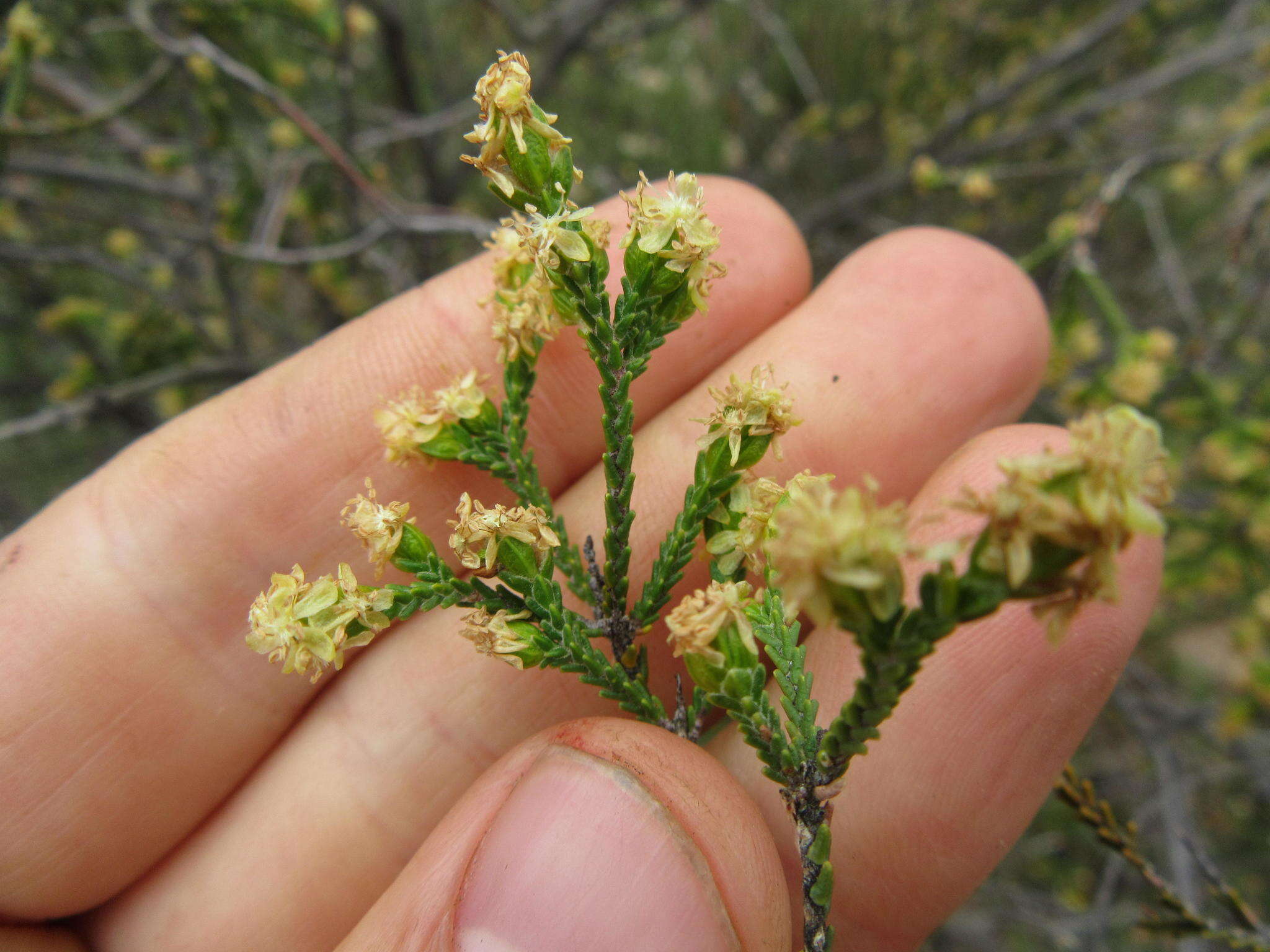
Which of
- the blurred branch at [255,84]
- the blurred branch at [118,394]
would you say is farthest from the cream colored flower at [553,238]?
the blurred branch at [118,394]

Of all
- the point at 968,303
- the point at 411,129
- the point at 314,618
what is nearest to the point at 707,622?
the point at 314,618

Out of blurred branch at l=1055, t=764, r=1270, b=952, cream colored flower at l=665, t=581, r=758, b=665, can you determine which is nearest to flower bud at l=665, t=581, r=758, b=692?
cream colored flower at l=665, t=581, r=758, b=665

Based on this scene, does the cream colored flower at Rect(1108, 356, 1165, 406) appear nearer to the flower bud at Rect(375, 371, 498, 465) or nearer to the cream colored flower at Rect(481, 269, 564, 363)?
the cream colored flower at Rect(481, 269, 564, 363)

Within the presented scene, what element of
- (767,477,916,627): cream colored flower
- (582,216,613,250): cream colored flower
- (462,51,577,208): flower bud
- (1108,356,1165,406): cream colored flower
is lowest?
(1108,356,1165,406): cream colored flower

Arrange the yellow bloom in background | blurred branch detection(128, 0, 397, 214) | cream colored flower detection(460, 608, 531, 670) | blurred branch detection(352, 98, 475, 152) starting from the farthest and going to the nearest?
1. the yellow bloom in background
2. blurred branch detection(352, 98, 475, 152)
3. blurred branch detection(128, 0, 397, 214)
4. cream colored flower detection(460, 608, 531, 670)

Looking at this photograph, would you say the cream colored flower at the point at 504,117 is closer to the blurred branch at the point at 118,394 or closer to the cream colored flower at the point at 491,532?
the cream colored flower at the point at 491,532

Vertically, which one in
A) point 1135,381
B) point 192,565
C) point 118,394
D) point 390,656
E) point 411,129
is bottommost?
point 1135,381

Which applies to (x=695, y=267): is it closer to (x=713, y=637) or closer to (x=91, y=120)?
(x=713, y=637)
